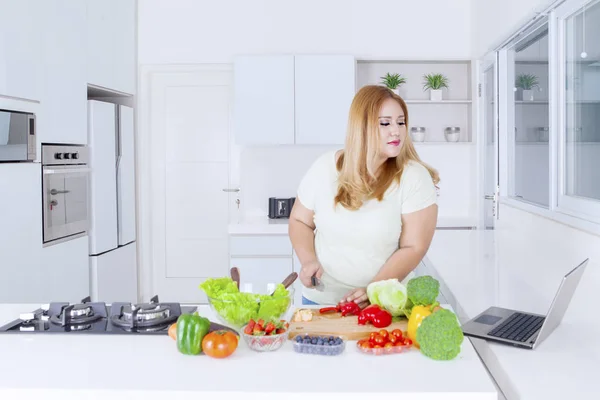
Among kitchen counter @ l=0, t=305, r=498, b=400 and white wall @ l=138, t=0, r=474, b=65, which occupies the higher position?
white wall @ l=138, t=0, r=474, b=65

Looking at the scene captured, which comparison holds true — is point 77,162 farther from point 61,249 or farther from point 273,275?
point 273,275

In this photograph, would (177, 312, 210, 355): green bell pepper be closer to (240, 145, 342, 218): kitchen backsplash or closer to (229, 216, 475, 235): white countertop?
(229, 216, 475, 235): white countertop

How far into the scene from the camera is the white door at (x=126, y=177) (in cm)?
507

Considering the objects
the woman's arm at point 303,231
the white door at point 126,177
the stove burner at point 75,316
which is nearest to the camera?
the stove burner at point 75,316

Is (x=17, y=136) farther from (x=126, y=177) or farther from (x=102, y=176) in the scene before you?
(x=126, y=177)

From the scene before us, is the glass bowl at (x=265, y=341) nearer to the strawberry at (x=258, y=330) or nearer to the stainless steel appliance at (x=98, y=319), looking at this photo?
the strawberry at (x=258, y=330)

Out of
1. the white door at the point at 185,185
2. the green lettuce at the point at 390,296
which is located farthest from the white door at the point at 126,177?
the green lettuce at the point at 390,296

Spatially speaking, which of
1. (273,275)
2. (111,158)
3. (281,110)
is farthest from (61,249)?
(281,110)

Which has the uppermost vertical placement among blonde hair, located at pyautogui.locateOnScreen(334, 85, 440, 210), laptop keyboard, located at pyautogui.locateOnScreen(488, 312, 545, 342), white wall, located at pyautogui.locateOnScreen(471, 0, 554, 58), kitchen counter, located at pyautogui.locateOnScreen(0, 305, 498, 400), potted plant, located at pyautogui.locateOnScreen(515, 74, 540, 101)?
white wall, located at pyautogui.locateOnScreen(471, 0, 554, 58)

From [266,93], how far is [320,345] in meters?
3.54

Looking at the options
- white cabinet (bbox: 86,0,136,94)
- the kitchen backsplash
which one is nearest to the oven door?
white cabinet (bbox: 86,0,136,94)

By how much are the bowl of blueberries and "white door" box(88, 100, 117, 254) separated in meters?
3.28

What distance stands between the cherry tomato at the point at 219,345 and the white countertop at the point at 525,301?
0.65 m

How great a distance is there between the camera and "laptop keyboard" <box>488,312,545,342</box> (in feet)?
5.97
